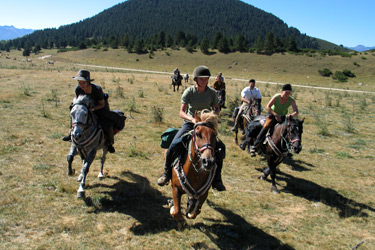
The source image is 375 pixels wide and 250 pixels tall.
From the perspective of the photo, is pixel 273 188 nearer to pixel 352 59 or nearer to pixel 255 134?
pixel 255 134

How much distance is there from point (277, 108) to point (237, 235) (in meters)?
3.91

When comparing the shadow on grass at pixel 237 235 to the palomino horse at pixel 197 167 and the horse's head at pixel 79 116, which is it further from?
the horse's head at pixel 79 116

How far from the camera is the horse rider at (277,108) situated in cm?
665

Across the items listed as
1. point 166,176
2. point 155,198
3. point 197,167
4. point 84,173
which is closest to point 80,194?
point 84,173

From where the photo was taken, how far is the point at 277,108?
700 centimetres

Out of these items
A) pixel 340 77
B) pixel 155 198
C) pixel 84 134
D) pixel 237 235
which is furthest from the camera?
pixel 340 77

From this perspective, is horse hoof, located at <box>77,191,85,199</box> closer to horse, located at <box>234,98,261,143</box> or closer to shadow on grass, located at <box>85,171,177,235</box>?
shadow on grass, located at <box>85,171,177,235</box>

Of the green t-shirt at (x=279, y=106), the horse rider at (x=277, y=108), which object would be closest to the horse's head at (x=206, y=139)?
the horse rider at (x=277, y=108)

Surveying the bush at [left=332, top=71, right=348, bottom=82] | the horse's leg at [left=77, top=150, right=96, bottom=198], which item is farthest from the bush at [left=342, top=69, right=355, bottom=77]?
the horse's leg at [left=77, top=150, right=96, bottom=198]

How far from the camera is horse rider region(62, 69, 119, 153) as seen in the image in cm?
530

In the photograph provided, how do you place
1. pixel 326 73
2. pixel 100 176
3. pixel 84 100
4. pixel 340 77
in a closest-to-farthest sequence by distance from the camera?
pixel 84 100 → pixel 100 176 → pixel 340 77 → pixel 326 73

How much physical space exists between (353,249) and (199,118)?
13.0 ft

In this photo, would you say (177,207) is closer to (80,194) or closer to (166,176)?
(166,176)

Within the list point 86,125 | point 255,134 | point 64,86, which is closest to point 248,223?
point 255,134
